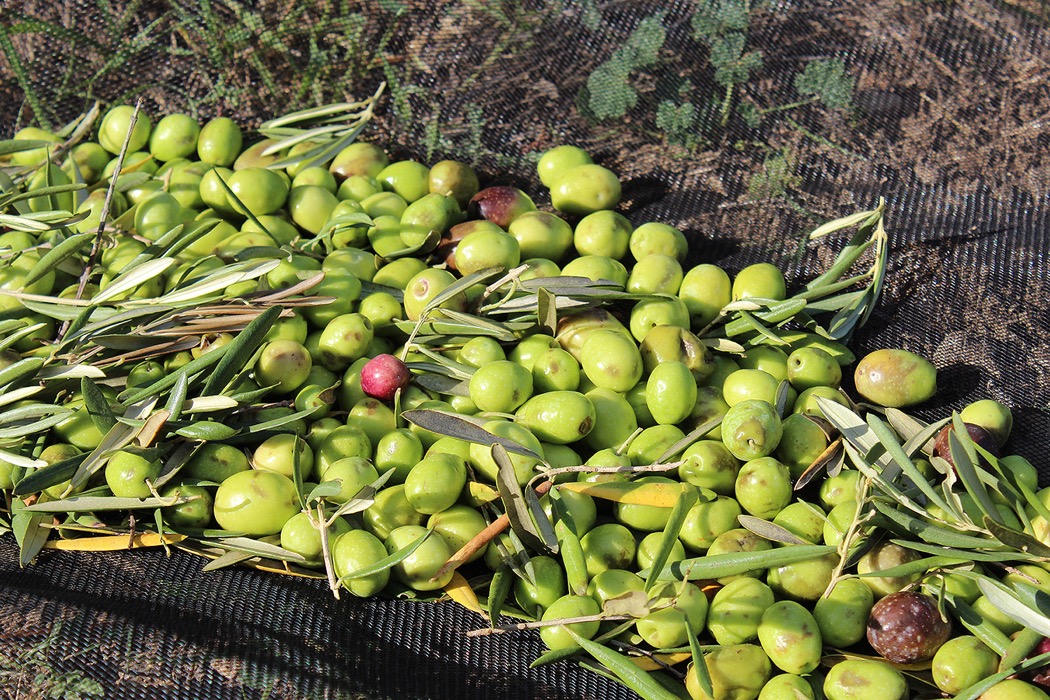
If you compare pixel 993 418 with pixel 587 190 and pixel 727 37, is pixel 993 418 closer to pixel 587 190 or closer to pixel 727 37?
pixel 587 190

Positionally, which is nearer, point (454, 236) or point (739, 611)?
point (739, 611)

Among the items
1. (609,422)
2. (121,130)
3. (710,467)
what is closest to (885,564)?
(710,467)

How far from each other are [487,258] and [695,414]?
0.71m

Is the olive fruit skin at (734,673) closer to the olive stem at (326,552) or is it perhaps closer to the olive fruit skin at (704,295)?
the olive stem at (326,552)

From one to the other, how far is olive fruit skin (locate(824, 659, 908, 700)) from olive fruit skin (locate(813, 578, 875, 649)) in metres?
0.08

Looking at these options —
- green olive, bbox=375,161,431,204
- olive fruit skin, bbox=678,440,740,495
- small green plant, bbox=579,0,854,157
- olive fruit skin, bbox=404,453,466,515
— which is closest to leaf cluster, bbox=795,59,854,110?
small green plant, bbox=579,0,854,157

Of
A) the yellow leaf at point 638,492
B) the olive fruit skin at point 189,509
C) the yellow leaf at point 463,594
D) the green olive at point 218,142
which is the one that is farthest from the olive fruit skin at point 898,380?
the green olive at point 218,142

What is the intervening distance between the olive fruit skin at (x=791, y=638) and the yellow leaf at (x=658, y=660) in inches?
6.2

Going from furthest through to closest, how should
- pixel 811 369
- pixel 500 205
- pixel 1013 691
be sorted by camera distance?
pixel 500 205 → pixel 811 369 → pixel 1013 691

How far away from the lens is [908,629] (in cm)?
167

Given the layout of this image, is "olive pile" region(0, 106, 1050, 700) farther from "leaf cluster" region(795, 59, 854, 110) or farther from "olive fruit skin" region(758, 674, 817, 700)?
"leaf cluster" region(795, 59, 854, 110)

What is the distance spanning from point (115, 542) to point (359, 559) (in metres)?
0.56

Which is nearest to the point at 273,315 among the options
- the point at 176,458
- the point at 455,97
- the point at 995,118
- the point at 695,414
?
the point at 176,458

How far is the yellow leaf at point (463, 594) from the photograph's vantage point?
5.99 feet
